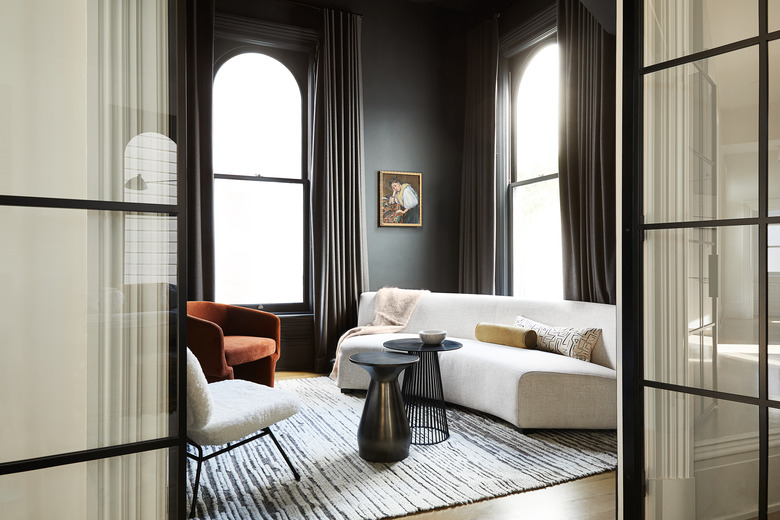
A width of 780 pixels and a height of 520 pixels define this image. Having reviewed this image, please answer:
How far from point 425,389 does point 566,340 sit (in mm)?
1021

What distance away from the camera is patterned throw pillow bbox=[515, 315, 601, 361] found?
3686 millimetres

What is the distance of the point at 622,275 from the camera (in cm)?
187

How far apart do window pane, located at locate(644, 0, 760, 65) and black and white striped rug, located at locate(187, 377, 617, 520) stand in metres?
1.92

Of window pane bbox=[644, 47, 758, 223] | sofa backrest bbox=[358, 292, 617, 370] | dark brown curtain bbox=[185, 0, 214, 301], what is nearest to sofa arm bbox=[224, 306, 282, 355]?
dark brown curtain bbox=[185, 0, 214, 301]

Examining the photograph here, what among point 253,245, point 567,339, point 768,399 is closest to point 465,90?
point 253,245

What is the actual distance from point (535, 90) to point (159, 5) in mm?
4131

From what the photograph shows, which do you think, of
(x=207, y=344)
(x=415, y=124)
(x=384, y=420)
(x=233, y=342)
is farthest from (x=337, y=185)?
(x=384, y=420)

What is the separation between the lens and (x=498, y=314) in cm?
454

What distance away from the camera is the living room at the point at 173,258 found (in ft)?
4.66

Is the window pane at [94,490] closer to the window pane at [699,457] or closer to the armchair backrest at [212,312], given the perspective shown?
the window pane at [699,457]

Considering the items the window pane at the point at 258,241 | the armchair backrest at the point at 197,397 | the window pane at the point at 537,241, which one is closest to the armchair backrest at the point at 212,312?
the window pane at the point at 258,241

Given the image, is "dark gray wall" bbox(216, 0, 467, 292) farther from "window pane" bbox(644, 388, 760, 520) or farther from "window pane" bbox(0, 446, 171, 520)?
"window pane" bbox(0, 446, 171, 520)

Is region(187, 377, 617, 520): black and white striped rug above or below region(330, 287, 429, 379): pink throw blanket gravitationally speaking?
below

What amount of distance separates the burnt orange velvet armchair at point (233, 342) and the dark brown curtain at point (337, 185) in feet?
3.22
